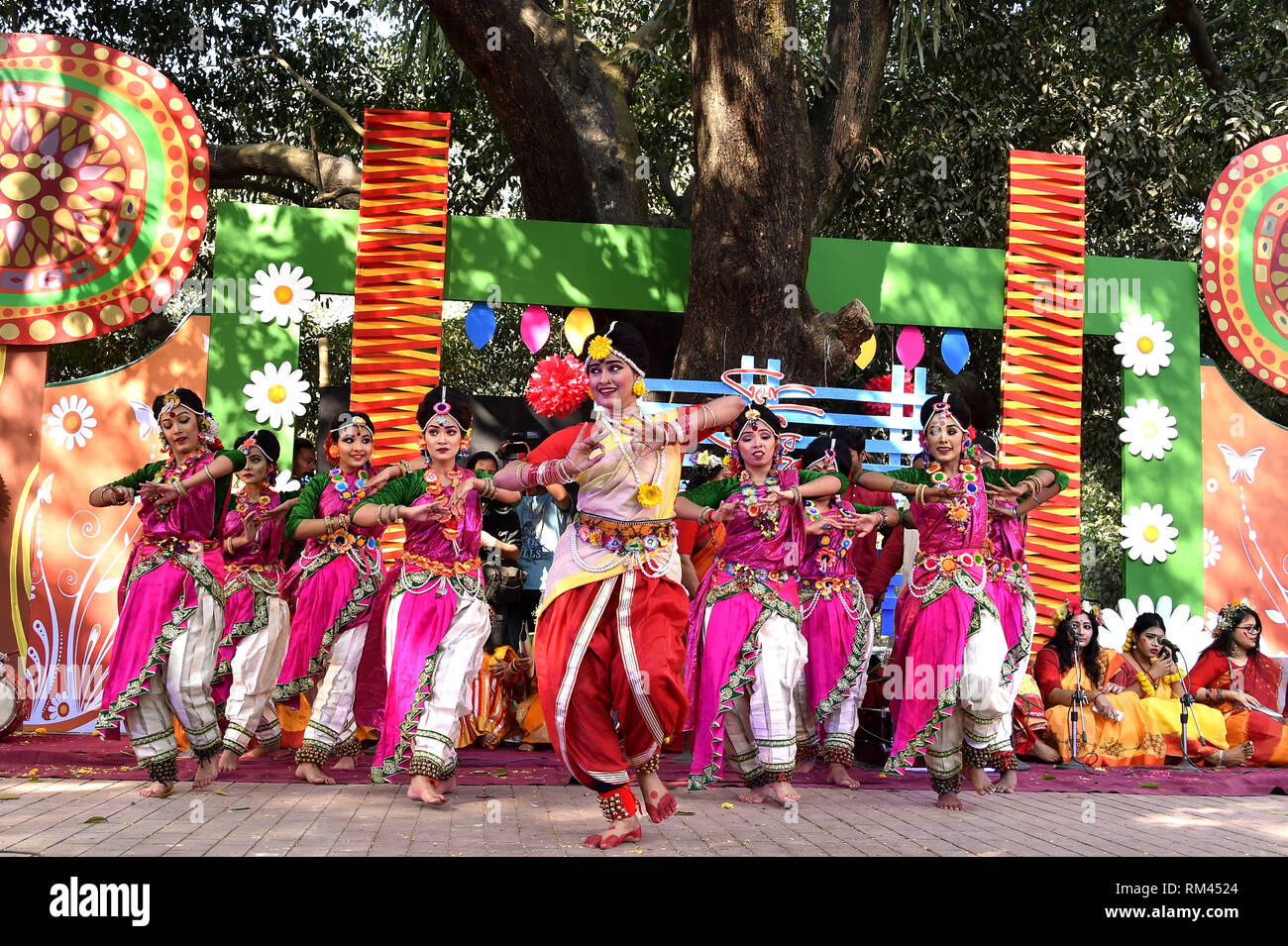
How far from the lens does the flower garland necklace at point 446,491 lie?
5715 mm

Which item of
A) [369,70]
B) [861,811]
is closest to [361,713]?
[861,811]

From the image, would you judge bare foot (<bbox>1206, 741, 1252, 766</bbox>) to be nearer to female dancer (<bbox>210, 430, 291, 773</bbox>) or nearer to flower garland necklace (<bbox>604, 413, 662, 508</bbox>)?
flower garland necklace (<bbox>604, 413, 662, 508</bbox>)

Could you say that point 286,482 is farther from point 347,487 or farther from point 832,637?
point 832,637

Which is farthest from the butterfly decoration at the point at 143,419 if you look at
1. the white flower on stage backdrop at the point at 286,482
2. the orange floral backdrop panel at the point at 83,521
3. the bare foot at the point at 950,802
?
the bare foot at the point at 950,802

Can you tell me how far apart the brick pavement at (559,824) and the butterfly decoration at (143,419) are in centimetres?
279

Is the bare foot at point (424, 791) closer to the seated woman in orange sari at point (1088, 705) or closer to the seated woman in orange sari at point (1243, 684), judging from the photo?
the seated woman in orange sari at point (1088, 705)

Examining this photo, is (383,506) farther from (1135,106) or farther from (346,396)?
(1135,106)

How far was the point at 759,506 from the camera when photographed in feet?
19.6

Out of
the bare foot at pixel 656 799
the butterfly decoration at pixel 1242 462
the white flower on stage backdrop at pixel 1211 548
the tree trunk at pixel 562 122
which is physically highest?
the tree trunk at pixel 562 122

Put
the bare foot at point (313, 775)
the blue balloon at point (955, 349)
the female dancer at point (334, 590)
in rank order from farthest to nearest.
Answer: the blue balloon at point (955, 349) < the female dancer at point (334, 590) < the bare foot at point (313, 775)

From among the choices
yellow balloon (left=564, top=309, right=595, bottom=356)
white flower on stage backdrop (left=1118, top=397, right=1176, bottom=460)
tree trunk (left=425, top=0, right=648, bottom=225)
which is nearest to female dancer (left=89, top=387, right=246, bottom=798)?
yellow balloon (left=564, top=309, right=595, bottom=356)

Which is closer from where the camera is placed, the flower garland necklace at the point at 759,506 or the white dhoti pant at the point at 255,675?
the flower garland necklace at the point at 759,506

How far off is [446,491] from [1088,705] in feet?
15.1

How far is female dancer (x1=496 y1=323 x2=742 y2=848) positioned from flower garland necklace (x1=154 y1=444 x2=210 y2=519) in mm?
1924
